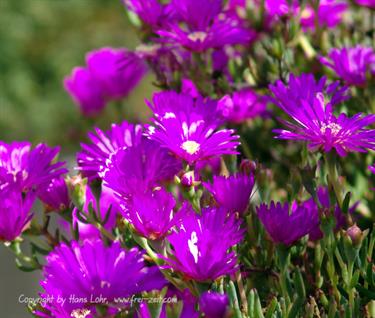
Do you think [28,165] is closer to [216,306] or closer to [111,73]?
[216,306]

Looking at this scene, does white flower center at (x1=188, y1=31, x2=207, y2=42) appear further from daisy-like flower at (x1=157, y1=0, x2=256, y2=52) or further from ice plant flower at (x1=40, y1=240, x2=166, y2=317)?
ice plant flower at (x1=40, y1=240, x2=166, y2=317)

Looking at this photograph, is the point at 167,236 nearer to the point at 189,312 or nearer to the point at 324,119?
the point at 189,312

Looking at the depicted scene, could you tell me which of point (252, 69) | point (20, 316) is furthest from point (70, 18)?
point (252, 69)

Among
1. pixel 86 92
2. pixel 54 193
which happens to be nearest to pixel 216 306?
pixel 54 193

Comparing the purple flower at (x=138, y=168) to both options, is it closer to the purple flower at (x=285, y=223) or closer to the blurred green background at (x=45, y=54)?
the purple flower at (x=285, y=223)

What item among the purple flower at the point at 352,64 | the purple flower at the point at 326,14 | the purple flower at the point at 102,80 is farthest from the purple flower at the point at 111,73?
the purple flower at the point at 352,64
